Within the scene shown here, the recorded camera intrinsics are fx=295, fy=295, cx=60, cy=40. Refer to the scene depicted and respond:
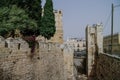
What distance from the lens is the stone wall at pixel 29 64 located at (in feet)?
26.7

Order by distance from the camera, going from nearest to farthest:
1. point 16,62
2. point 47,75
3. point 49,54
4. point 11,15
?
point 16,62 < point 11,15 < point 47,75 < point 49,54

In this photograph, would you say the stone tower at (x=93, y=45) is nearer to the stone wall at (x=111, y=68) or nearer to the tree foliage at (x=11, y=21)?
the stone wall at (x=111, y=68)

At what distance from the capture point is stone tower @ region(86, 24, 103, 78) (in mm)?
26656

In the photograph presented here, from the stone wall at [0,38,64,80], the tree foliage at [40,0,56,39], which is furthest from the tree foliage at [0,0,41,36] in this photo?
the tree foliage at [40,0,56,39]

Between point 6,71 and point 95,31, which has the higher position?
point 95,31

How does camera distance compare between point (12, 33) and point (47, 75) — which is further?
point (47, 75)

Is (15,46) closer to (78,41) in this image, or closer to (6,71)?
(6,71)

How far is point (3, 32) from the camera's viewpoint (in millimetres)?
11414

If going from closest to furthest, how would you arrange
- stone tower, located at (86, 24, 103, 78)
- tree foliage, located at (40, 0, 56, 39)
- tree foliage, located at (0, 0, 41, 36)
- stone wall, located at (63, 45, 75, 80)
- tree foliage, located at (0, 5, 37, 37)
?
tree foliage, located at (0, 5, 37, 37), tree foliage, located at (0, 0, 41, 36), tree foliage, located at (40, 0, 56, 39), stone wall, located at (63, 45, 75, 80), stone tower, located at (86, 24, 103, 78)

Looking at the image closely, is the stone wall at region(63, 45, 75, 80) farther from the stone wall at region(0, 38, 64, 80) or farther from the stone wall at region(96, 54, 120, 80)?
the stone wall at region(0, 38, 64, 80)

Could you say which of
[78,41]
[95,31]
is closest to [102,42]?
[95,31]

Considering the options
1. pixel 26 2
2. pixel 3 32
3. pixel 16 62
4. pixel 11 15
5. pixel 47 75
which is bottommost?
pixel 47 75

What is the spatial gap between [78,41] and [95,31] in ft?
93.9

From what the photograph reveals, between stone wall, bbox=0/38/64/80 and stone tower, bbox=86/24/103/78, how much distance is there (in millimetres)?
10396
